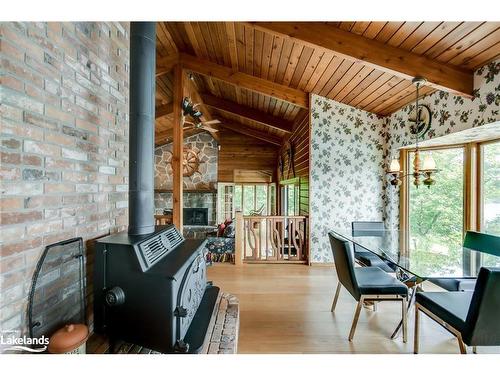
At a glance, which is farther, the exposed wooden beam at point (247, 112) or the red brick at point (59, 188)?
the exposed wooden beam at point (247, 112)

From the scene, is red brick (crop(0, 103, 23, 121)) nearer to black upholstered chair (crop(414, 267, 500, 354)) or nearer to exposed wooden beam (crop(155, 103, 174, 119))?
black upholstered chair (crop(414, 267, 500, 354))

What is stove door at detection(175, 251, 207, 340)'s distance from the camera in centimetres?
130

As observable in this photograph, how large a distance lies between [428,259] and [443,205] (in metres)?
1.81

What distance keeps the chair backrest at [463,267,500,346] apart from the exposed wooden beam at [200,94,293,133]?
16.2 feet

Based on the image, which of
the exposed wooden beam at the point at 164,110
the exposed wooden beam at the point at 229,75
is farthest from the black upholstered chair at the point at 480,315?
the exposed wooden beam at the point at 164,110

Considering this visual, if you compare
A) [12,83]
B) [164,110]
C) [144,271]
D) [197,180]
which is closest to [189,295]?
[144,271]

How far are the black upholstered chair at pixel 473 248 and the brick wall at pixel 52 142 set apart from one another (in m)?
2.57

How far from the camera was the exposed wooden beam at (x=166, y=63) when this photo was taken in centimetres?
397

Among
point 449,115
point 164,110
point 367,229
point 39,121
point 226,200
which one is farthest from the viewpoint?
point 226,200

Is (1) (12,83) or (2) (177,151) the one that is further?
(2) (177,151)

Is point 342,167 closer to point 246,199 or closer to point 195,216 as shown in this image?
point 246,199

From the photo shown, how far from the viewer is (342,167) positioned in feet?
14.0

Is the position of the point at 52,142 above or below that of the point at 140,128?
below

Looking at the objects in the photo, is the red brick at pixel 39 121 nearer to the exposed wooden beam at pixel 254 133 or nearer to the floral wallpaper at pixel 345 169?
the floral wallpaper at pixel 345 169
